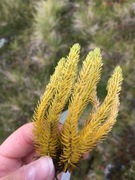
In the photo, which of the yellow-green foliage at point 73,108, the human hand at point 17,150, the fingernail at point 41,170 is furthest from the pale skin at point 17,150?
the yellow-green foliage at point 73,108

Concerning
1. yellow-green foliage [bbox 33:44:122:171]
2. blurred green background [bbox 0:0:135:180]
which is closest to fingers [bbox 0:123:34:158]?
yellow-green foliage [bbox 33:44:122:171]

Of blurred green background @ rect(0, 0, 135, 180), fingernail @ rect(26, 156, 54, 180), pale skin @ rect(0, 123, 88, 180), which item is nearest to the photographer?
fingernail @ rect(26, 156, 54, 180)

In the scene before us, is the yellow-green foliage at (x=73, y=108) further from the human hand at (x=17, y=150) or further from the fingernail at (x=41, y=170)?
the human hand at (x=17, y=150)

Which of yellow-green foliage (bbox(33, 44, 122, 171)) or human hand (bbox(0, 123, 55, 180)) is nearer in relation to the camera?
yellow-green foliage (bbox(33, 44, 122, 171))

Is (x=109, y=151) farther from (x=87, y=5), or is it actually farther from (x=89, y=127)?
(x=89, y=127)

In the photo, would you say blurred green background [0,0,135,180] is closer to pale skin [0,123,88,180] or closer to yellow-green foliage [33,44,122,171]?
pale skin [0,123,88,180]
